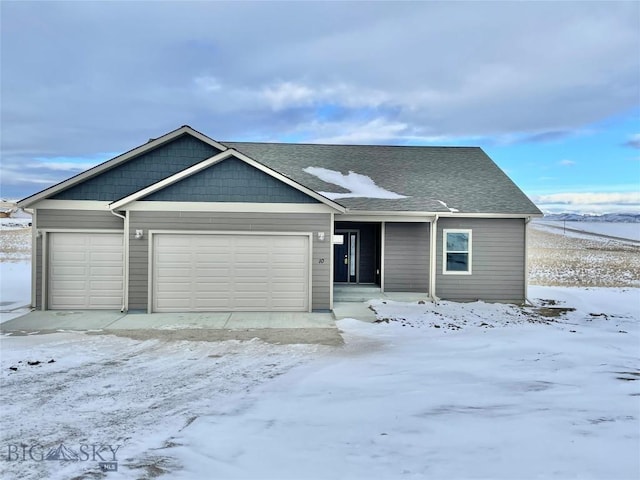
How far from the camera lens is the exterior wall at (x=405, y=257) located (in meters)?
14.2

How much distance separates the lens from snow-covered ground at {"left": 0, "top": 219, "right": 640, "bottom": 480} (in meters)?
3.72

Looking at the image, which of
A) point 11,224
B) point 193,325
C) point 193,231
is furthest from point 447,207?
point 11,224

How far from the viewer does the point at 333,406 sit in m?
5.09

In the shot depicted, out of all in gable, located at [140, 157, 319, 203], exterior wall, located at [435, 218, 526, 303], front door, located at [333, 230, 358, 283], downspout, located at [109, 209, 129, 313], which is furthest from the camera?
front door, located at [333, 230, 358, 283]

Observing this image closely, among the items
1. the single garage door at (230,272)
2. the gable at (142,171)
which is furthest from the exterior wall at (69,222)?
the single garage door at (230,272)

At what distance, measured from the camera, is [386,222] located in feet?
46.3

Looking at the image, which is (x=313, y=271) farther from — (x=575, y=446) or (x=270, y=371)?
(x=575, y=446)

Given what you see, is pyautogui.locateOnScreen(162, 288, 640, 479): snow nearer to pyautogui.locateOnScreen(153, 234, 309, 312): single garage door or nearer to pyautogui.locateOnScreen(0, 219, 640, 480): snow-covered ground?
pyautogui.locateOnScreen(0, 219, 640, 480): snow-covered ground

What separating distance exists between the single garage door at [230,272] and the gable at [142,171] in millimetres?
2053

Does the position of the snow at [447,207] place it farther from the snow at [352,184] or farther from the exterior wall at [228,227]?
the exterior wall at [228,227]

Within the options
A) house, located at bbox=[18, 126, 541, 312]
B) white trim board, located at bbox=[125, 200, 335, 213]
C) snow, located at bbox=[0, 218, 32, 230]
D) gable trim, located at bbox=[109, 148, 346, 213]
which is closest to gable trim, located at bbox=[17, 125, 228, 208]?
house, located at bbox=[18, 126, 541, 312]

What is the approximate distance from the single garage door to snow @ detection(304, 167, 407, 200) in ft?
9.89

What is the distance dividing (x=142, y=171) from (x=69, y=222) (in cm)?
240

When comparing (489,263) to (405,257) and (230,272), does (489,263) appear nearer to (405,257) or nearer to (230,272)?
(405,257)
